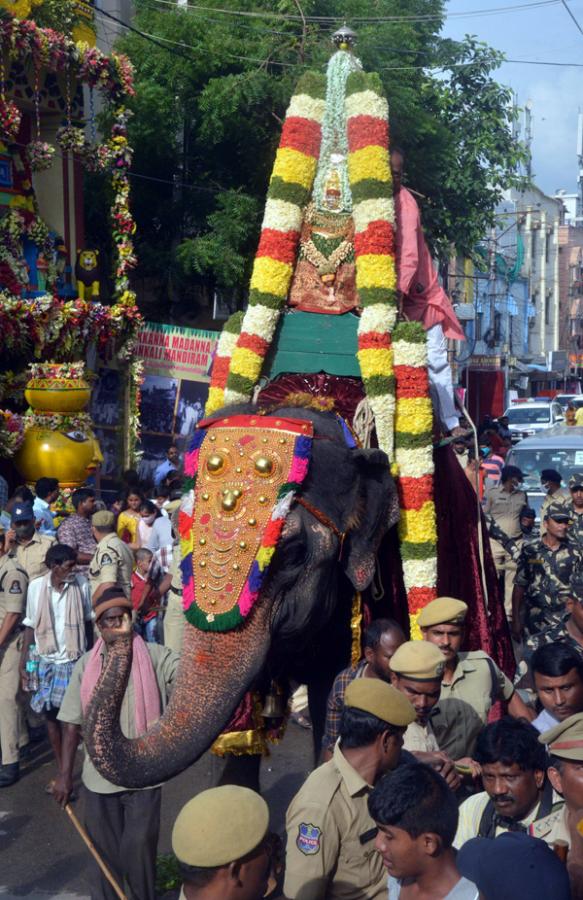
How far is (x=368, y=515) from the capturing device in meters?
5.54

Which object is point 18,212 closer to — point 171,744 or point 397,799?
point 171,744

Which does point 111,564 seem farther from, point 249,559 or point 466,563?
point 249,559

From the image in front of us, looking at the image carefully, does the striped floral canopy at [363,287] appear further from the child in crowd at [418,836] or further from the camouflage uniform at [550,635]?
the child in crowd at [418,836]

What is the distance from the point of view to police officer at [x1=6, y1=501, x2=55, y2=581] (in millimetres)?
9012

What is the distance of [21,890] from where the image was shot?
6.48 meters

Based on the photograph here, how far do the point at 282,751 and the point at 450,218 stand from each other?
15.0m

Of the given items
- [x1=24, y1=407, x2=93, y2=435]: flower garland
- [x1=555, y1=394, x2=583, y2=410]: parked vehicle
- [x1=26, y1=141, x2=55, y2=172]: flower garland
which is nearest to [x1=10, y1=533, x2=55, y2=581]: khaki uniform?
[x1=24, y1=407, x2=93, y2=435]: flower garland

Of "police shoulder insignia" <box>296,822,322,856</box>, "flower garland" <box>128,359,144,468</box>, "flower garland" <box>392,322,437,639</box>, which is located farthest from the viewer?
"flower garland" <box>128,359,144,468</box>

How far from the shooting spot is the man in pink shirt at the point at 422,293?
22.2 ft

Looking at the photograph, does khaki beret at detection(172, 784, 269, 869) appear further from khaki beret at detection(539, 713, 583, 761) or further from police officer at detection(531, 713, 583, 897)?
khaki beret at detection(539, 713, 583, 761)

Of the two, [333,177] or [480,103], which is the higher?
[480,103]

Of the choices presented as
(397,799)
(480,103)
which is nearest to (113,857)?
(397,799)

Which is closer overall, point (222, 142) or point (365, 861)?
point (365, 861)

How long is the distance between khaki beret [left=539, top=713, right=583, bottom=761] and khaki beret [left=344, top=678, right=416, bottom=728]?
0.43 metres
